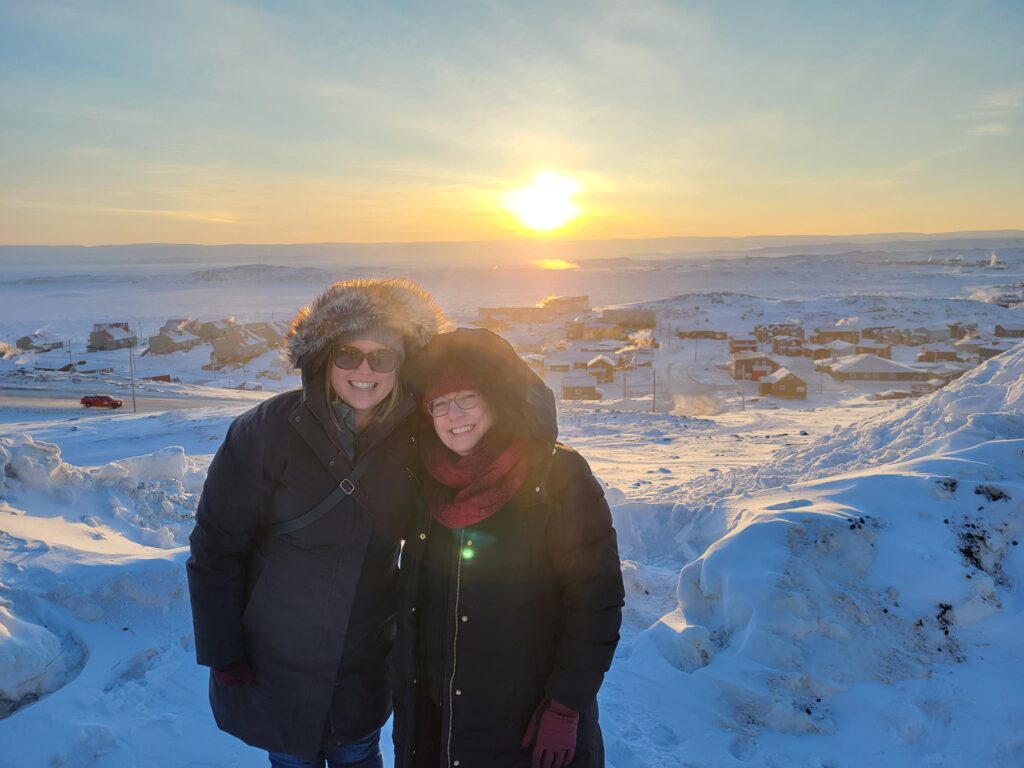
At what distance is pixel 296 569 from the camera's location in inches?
99.0

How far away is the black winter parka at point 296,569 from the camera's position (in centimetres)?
243

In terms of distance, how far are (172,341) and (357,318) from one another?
168 ft

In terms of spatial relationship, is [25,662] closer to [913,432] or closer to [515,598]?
[515,598]

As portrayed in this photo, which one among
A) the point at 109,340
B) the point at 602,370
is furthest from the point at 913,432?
the point at 109,340

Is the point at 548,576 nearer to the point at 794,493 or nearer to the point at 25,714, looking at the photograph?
the point at 25,714

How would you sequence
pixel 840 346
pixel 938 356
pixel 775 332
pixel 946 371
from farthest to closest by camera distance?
pixel 775 332 < pixel 840 346 < pixel 938 356 < pixel 946 371

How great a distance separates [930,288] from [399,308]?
114m

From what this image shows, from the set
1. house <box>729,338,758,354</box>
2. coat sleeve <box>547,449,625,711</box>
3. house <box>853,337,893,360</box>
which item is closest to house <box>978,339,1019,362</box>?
house <box>853,337,893,360</box>

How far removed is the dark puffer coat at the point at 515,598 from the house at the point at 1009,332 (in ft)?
188

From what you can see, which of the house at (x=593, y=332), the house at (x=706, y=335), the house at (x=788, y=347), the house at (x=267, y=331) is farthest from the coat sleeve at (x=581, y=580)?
the house at (x=706, y=335)

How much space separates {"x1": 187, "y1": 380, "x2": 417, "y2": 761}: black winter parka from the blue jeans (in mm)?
71

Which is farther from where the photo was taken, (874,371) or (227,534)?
(874,371)

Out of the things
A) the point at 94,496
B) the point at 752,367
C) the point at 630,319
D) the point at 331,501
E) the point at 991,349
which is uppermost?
the point at 331,501

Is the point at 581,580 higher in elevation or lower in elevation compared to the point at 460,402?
lower
